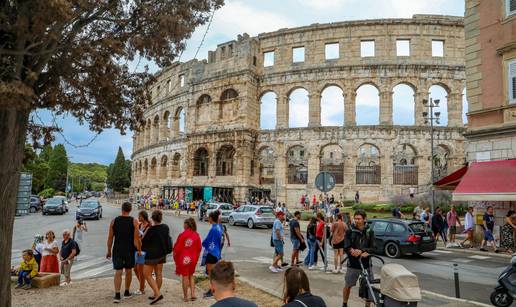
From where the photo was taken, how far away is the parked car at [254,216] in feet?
78.2

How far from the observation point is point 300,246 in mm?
10961

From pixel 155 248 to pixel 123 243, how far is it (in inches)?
24.6

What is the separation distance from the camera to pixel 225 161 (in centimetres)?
3984

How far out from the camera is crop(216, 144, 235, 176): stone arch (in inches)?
1547

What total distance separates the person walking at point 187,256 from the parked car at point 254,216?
53.7 feet

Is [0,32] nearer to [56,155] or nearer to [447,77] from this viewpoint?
[447,77]

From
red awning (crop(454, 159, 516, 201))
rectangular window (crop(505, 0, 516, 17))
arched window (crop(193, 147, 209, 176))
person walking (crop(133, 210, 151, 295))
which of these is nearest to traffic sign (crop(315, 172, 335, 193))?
person walking (crop(133, 210, 151, 295))

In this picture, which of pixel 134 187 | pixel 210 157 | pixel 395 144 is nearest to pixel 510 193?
pixel 395 144

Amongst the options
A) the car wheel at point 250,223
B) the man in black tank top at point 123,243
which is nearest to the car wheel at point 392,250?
the man in black tank top at point 123,243

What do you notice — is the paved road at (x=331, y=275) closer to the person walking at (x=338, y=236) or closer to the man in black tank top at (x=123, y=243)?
the person walking at (x=338, y=236)

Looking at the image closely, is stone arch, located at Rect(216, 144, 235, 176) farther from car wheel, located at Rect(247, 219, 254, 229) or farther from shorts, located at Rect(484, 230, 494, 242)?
shorts, located at Rect(484, 230, 494, 242)

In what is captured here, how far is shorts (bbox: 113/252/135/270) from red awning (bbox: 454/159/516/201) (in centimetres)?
1220

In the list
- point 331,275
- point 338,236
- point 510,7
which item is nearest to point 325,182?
point 338,236

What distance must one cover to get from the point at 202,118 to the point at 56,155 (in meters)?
54.4
